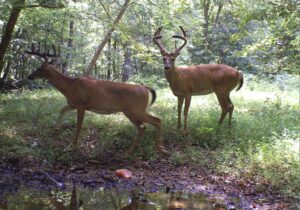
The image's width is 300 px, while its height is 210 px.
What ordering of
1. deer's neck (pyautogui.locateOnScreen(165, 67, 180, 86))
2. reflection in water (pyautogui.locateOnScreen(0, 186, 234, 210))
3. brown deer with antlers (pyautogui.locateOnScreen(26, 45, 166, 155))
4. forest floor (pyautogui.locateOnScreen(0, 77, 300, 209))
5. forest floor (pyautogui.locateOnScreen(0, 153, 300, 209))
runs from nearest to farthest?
reflection in water (pyautogui.locateOnScreen(0, 186, 234, 210)) < forest floor (pyautogui.locateOnScreen(0, 153, 300, 209)) < forest floor (pyautogui.locateOnScreen(0, 77, 300, 209)) < brown deer with antlers (pyautogui.locateOnScreen(26, 45, 166, 155)) < deer's neck (pyautogui.locateOnScreen(165, 67, 180, 86))

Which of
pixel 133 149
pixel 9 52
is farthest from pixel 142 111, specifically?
pixel 9 52

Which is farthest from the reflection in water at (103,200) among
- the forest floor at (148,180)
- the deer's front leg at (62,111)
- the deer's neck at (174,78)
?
the deer's neck at (174,78)

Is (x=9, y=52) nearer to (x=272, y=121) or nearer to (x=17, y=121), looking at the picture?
(x=17, y=121)

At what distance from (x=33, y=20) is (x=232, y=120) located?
747 cm

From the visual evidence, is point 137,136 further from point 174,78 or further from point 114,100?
point 174,78

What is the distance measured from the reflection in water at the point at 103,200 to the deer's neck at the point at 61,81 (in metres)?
2.77

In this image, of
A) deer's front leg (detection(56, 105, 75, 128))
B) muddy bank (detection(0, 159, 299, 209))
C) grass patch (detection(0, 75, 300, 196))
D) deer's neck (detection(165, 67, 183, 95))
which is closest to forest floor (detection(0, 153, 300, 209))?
muddy bank (detection(0, 159, 299, 209))

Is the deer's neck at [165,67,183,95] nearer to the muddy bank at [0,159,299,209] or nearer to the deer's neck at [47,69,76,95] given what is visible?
the deer's neck at [47,69,76,95]

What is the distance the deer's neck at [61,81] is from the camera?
8945mm

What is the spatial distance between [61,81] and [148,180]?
303 cm

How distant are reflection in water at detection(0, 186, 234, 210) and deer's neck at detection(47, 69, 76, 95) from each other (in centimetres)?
277

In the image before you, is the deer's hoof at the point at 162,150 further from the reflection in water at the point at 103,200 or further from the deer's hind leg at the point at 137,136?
the reflection in water at the point at 103,200

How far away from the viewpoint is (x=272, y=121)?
33.9ft

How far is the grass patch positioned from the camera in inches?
293
